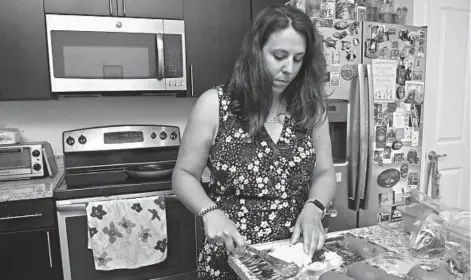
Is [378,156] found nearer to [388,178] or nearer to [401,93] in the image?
[388,178]

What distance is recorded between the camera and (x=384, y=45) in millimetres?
2012

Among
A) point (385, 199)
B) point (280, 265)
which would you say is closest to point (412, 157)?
point (385, 199)

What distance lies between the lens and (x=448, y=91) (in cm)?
271

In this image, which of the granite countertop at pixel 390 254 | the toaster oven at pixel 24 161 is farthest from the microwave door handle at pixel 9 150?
the granite countertop at pixel 390 254

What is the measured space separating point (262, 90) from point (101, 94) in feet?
4.04

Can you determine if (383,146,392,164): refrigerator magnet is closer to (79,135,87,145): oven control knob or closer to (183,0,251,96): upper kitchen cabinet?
(183,0,251,96): upper kitchen cabinet

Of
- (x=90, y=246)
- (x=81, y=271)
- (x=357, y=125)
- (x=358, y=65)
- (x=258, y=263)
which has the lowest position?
(x=81, y=271)

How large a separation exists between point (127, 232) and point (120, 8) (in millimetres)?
1185

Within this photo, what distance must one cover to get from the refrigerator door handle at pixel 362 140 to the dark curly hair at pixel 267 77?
0.87 m

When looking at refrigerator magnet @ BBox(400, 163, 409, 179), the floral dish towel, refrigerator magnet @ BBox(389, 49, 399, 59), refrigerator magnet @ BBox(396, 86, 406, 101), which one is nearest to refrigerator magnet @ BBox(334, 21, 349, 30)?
refrigerator magnet @ BBox(389, 49, 399, 59)

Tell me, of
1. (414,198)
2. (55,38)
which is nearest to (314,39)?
(414,198)

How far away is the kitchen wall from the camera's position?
2.16 metres

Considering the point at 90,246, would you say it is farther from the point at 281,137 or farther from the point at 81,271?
the point at 281,137

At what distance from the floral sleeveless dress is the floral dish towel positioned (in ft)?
2.40
